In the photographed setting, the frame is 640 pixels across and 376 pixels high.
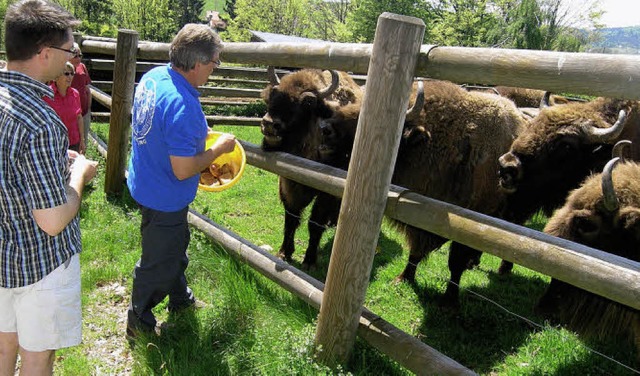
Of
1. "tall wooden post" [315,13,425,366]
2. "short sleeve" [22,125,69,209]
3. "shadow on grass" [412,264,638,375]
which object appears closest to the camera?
"short sleeve" [22,125,69,209]

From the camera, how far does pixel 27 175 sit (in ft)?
7.06

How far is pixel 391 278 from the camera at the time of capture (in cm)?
533

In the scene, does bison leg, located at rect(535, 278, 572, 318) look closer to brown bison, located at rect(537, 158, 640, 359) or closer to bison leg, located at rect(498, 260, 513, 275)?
brown bison, located at rect(537, 158, 640, 359)

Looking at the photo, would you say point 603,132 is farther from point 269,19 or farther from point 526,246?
point 269,19

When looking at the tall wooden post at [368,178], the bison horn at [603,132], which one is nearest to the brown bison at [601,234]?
the bison horn at [603,132]

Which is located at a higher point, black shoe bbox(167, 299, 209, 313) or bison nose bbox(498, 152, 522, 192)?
bison nose bbox(498, 152, 522, 192)

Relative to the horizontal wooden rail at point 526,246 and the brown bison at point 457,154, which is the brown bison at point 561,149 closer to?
the brown bison at point 457,154

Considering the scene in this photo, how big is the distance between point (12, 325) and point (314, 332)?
1.74 meters

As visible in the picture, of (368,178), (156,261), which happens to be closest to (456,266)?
(368,178)

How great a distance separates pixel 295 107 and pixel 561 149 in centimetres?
256

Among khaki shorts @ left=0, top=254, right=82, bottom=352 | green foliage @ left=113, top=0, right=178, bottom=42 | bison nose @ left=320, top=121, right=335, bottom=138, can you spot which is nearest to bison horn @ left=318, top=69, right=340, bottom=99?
bison nose @ left=320, top=121, right=335, bottom=138

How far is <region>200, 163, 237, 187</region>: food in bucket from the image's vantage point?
12.8 feet

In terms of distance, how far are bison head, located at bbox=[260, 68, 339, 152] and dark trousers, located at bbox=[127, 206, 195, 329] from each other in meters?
1.67

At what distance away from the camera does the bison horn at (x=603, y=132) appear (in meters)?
3.82
